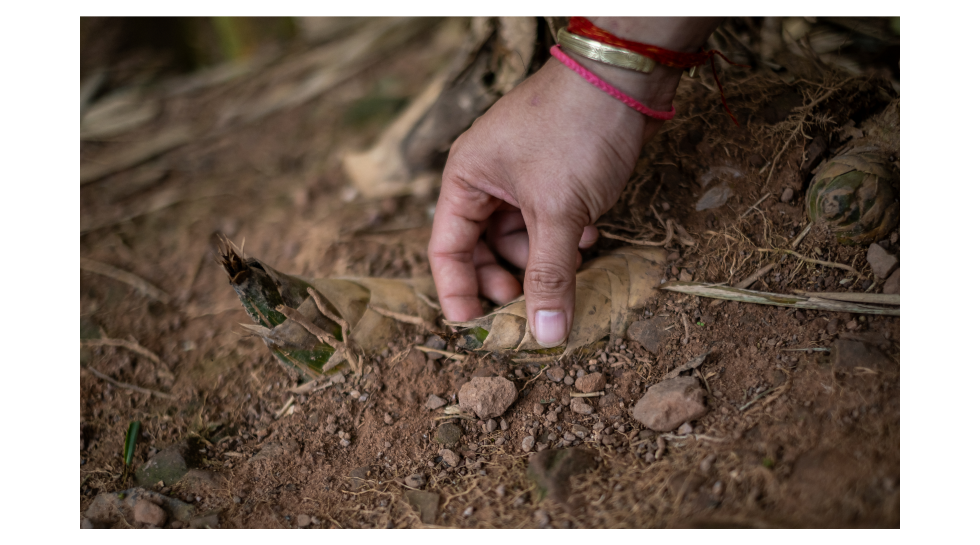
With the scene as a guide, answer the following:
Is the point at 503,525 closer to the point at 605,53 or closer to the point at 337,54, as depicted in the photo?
the point at 605,53

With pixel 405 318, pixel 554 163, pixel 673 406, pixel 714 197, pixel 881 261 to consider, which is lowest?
pixel 673 406

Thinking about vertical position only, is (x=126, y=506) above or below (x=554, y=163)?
below

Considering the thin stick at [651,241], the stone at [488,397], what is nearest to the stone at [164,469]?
the stone at [488,397]

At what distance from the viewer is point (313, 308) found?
4.66 feet

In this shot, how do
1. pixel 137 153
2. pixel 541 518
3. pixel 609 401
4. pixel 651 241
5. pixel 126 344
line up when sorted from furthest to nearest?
pixel 137 153
pixel 126 344
pixel 651 241
pixel 609 401
pixel 541 518

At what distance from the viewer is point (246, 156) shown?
2557 millimetres

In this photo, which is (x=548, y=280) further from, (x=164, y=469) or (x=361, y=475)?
(x=164, y=469)

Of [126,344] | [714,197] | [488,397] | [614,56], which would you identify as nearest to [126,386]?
[126,344]

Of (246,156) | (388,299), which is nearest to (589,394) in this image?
(388,299)

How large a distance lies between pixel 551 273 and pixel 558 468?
1.42 feet

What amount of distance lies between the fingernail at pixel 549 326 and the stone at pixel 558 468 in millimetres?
267

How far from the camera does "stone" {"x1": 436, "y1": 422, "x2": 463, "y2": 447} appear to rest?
1.30 m

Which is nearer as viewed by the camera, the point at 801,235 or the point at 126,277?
the point at 801,235

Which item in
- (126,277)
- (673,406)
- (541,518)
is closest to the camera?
(541,518)
